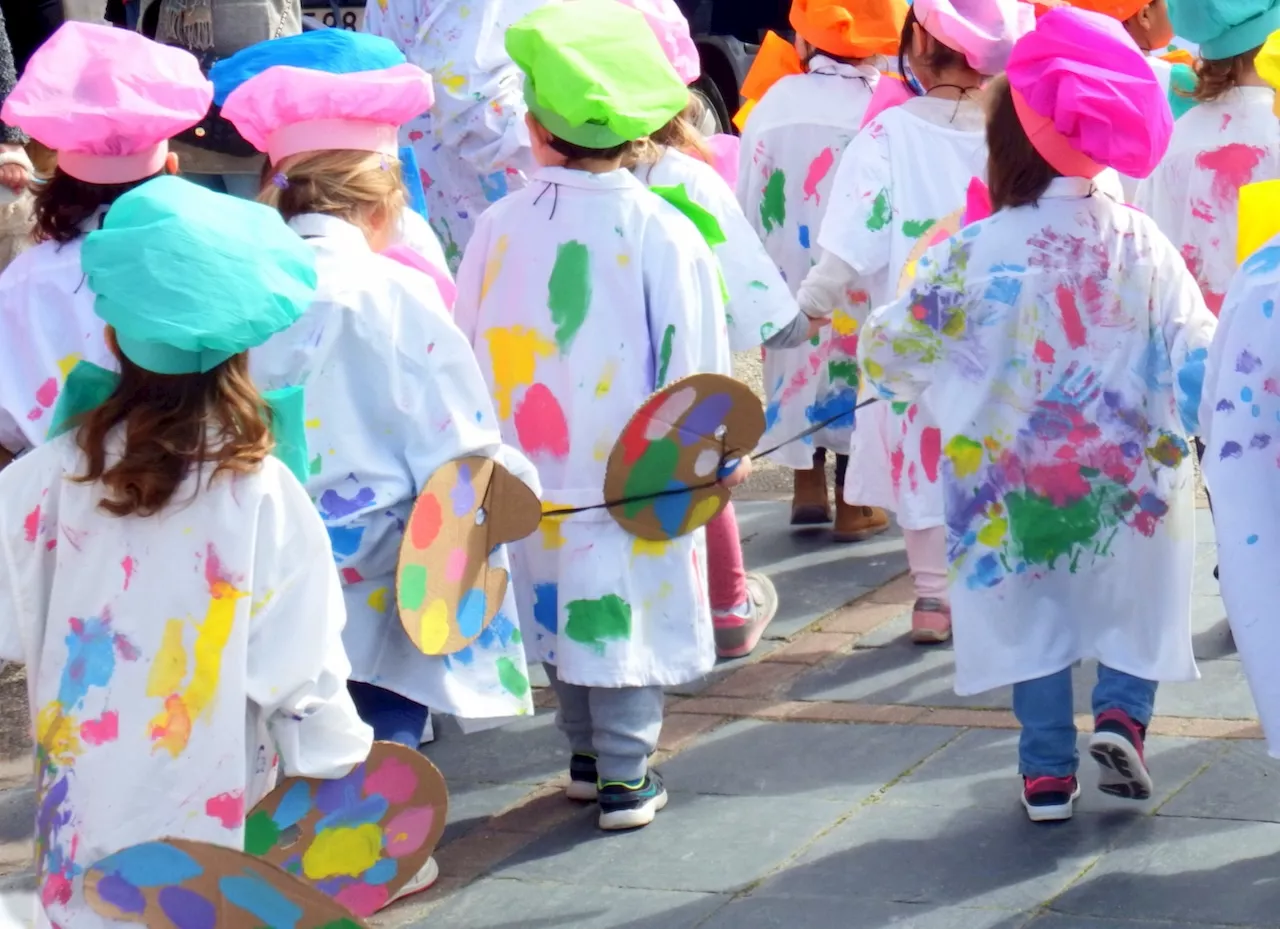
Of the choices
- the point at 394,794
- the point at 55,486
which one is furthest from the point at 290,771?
the point at 55,486

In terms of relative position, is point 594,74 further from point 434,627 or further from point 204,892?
point 204,892

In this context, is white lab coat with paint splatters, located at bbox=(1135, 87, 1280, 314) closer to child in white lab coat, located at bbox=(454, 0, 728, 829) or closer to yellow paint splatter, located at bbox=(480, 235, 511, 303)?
child in white lab coat, located at bbox=(454, 0, 728, 829)

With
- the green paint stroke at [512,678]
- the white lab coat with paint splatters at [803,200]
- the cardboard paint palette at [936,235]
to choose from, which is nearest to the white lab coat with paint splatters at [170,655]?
the green paint stroke at [512,678]

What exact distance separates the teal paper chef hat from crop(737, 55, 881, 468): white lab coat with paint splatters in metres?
1.13

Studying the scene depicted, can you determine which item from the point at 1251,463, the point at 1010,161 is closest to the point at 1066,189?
the point at 1010,161

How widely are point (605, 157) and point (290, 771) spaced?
1.85 metres

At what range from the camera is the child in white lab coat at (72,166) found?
440 cm

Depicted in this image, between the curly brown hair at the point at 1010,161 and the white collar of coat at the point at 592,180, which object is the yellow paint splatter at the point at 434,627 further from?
the curly brown hair at the point at 1010,161

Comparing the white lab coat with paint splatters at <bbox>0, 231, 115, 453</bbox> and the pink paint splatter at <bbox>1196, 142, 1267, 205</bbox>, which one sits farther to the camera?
the pink paint splatter at <bbox>1196, 142, 1267, 205</bbox>

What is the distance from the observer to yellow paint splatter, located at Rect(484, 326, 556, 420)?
4.37m

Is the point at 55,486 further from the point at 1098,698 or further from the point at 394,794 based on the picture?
the point at 1098,698

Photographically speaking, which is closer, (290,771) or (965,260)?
(290,771)

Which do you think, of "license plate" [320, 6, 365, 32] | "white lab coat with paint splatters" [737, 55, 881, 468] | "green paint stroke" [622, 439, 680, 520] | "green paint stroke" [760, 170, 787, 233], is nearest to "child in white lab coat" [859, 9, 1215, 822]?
"green paint stroke" [622, 439, 680, 520]

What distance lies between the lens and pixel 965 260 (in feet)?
13.3
